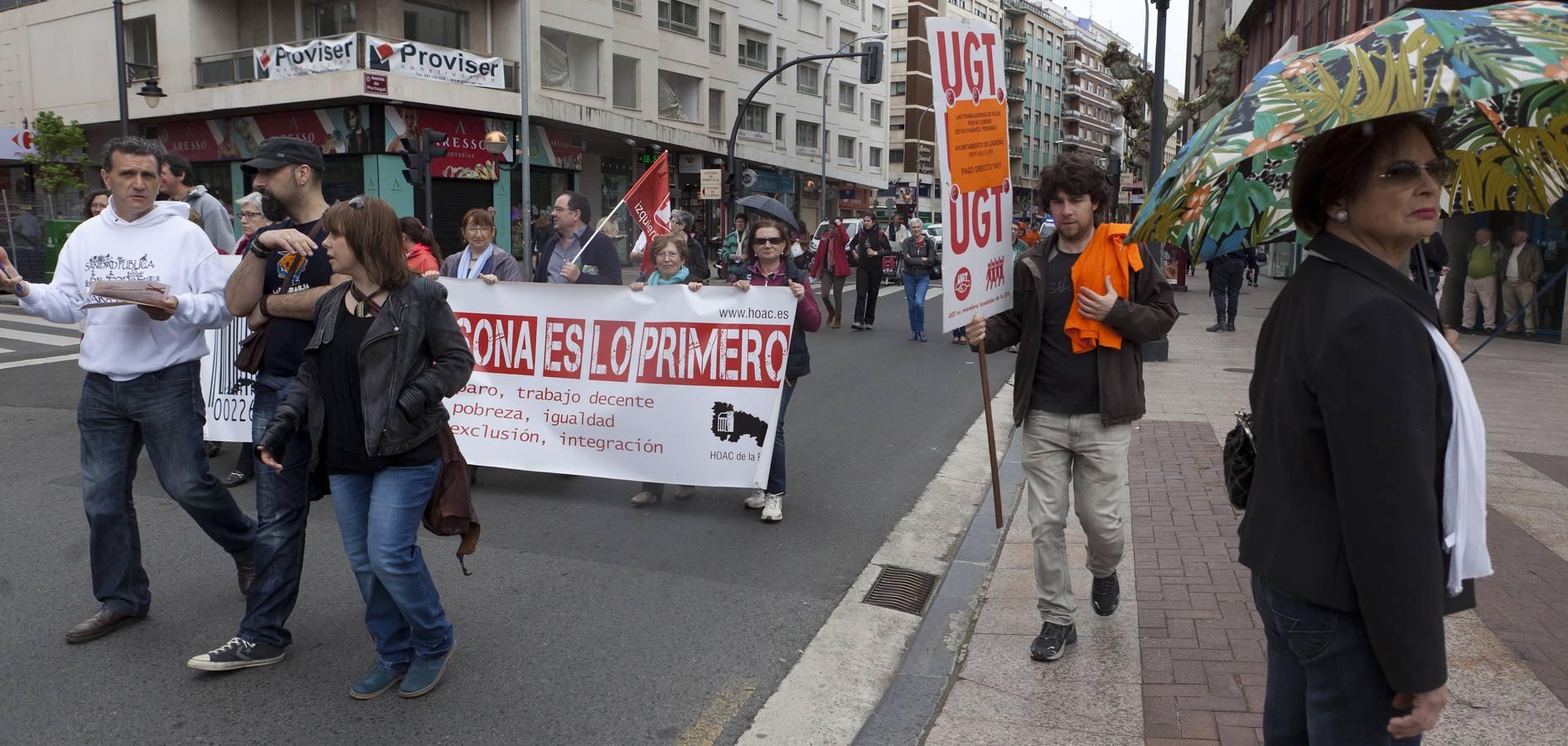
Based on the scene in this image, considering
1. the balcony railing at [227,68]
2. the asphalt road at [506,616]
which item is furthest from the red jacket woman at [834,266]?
the balcony railing at [227,68]

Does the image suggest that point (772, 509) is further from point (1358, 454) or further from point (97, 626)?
point (1358, 454)

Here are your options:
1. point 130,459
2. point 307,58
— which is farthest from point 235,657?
point 307,58

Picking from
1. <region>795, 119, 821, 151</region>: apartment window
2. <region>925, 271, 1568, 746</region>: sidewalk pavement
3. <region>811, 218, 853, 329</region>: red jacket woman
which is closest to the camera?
<region>925, 271, 1568, 746</region>: sidewalk pavement

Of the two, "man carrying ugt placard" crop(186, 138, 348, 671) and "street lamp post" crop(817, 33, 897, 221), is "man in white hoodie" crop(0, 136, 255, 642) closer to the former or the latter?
"man carrying ugt placard" crop(186, 138, 348, 671)

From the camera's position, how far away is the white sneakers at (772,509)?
6.11 metres

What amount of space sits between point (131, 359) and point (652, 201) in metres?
4.51

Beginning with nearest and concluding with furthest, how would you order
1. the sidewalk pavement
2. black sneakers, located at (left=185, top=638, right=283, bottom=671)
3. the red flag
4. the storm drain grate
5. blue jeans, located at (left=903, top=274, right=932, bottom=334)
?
1. the sidewalk pavement
2. black sneakers, located at (left=185, top=638, right=283, bottom=671)
3. the storm drain grate
4. the red flag
5. blue jeans, located at (left=903, top=274, right=932, bottom=334)

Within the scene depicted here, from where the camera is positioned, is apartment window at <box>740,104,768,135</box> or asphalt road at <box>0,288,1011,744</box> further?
apartment window at <box>740,104,768,135</box>

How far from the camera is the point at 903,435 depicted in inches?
340

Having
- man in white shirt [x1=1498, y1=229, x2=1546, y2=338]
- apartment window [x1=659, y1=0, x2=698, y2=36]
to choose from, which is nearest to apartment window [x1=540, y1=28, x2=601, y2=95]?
apartment window [x1=659, y1=0, x2=698, y2=36]

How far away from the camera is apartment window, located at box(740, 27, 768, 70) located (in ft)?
148

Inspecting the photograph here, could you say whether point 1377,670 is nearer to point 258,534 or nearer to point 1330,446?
point 1330,446

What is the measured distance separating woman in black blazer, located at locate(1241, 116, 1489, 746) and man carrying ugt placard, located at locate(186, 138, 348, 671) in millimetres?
3151

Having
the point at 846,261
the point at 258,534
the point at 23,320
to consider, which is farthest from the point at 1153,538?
the point at 23,320
